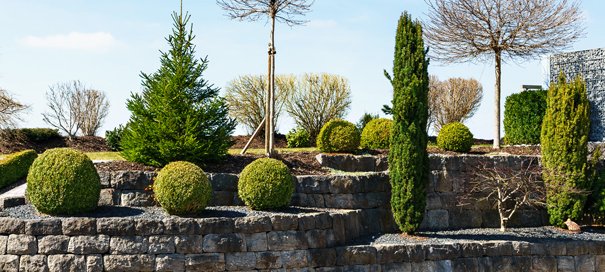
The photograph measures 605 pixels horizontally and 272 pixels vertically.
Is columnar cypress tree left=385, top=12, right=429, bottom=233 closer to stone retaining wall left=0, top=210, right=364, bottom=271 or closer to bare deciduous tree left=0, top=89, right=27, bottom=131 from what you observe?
stone retaining wall left=0, top=210, right=364, bottom=271

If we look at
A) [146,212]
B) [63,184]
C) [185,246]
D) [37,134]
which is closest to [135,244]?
[185,246]

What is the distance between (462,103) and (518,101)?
12.8 meters

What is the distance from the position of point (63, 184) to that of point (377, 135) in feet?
34.7

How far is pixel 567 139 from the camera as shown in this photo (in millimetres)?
16875

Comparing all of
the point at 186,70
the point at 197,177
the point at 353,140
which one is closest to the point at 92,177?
the point at 197,177

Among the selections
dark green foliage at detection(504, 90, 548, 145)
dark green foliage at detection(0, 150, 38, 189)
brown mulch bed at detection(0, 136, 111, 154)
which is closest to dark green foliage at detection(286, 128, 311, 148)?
brown mulch bed at detection(0, 136, 111, 154)

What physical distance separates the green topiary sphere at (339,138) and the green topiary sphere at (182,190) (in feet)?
22.6

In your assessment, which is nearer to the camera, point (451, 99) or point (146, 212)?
point (146, 212)

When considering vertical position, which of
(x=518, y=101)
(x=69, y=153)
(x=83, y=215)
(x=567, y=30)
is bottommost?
(x=83, y=215)

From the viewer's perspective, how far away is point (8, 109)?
84.5 ft

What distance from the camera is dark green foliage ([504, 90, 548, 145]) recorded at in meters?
22.7

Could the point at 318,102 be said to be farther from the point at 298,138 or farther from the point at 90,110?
the point at 90,110

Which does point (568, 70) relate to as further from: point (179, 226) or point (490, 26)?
point (179, 226)

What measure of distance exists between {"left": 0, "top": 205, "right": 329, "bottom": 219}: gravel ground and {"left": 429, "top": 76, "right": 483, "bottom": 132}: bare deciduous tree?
23.2m
